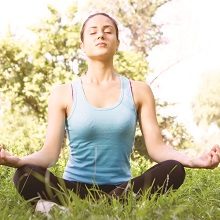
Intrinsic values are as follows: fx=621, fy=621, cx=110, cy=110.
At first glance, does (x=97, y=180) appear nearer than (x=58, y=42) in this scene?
Yes

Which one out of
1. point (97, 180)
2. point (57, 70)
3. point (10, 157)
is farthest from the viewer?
point (57, 70)

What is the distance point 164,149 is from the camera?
4.05 m

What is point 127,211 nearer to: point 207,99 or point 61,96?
point 61,96

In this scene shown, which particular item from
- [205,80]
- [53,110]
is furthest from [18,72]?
[53,110]

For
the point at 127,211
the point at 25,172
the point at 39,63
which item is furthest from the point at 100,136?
the point at 39,63

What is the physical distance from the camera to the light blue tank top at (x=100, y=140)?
12.8 ft

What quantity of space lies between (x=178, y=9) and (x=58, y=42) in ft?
16.5

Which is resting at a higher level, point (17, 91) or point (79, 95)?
point (79, 95)

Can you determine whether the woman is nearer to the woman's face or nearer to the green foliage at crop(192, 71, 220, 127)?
the woman's face

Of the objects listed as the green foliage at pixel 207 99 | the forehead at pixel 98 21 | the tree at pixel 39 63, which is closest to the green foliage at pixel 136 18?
the tree at pixel 39 63

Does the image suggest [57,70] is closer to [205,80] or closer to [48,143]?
[205,80]

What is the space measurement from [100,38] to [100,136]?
64 cm

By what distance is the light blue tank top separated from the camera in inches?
154

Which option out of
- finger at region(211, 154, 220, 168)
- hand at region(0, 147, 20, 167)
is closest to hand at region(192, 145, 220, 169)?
finger at region(211, 154, 220, 168)
